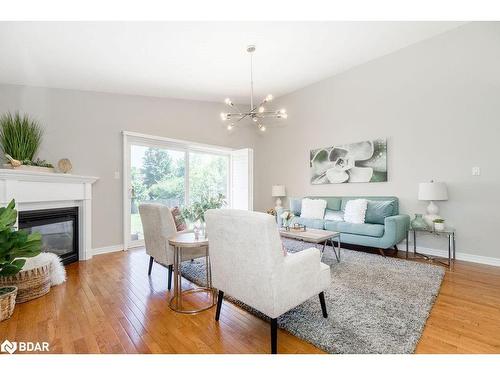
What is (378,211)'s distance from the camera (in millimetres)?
3852

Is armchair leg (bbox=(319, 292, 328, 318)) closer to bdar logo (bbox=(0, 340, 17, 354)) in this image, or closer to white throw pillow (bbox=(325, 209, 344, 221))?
bdar logo (bbox=(0, 340, 17, 354))

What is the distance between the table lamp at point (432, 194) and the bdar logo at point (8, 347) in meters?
4.59

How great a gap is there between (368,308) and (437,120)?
3.21m

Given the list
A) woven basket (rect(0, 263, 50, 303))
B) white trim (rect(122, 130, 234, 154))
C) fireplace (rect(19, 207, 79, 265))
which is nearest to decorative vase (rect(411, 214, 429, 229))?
white trim (rect(122, 130, 234, 154))

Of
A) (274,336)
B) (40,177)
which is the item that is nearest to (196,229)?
(274,336)

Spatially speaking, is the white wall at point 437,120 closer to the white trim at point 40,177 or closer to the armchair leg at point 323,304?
the armchair leg at point 323,304

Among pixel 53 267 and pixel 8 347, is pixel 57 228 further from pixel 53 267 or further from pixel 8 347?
pixel 8 347

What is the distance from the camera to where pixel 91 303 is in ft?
7.18

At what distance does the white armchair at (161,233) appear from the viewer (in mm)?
2428

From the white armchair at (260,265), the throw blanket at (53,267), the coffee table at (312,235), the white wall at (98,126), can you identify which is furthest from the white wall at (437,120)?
the throw blanket at (53,267)

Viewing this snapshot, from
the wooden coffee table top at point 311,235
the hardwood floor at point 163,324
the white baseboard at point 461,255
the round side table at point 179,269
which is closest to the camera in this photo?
the hardwood floor at point 163,324

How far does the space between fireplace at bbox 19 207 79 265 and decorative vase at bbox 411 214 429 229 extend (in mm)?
5046

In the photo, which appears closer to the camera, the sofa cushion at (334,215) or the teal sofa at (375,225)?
the teal sofa at (375,225)
